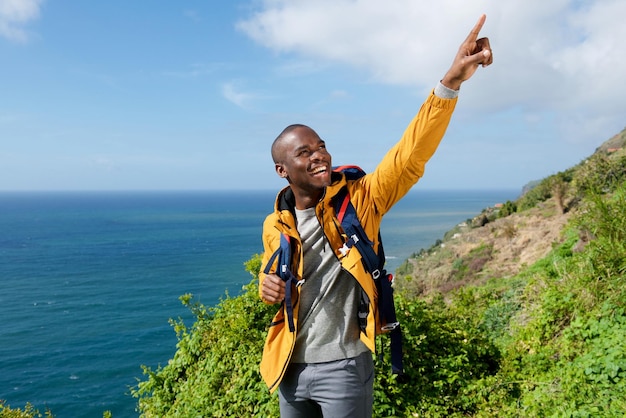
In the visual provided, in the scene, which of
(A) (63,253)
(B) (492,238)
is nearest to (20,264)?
(A) (63,253)

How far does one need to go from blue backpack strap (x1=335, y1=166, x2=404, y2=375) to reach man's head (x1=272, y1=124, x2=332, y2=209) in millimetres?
160

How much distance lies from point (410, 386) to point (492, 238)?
15.7 meters

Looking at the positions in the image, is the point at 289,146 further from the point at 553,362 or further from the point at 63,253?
the point at 63,253

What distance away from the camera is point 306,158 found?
2.55 m

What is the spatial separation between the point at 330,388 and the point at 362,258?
0.72 m

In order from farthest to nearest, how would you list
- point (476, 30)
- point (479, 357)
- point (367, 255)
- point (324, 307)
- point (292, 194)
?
point (479, 357) < point (292, 194) < point (324, 307) < point (367, 255) < point (476, 30)

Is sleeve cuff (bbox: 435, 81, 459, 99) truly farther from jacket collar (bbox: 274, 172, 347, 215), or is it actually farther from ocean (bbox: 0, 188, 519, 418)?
ocean (bbox: 0, 188, 519, 418)

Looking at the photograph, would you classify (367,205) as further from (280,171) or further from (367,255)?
(280,171)

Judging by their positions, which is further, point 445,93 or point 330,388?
point 330,388

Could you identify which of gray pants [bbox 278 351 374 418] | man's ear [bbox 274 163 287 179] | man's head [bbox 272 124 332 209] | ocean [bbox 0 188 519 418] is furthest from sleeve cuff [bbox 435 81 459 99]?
ocean [bbox 0 188 519 418]

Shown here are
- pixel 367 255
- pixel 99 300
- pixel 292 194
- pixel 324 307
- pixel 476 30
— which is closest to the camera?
pixel 476 30

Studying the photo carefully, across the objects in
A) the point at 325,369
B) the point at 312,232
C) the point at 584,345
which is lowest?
the point at 584,345

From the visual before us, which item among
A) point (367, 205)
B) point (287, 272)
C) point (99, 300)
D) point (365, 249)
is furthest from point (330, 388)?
point (99, 300)

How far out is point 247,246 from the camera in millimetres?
80062
